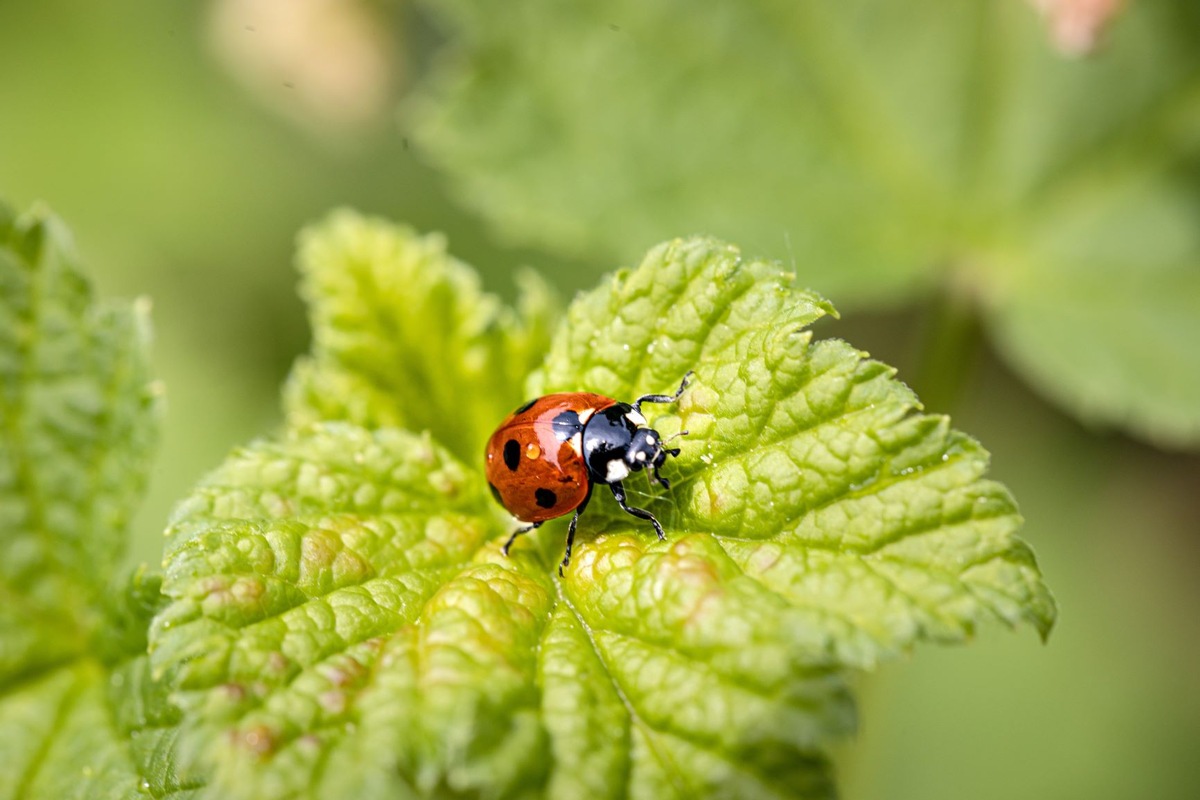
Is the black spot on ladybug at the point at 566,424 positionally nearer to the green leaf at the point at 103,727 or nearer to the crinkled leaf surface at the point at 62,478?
the green leaf at the point at 103,727

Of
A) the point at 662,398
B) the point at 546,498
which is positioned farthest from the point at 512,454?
the point at 662,398

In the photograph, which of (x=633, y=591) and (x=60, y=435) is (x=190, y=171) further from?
(x=633, y=591)

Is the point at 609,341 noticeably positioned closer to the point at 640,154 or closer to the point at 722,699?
the point at 722,699

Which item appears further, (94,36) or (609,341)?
(94,36)

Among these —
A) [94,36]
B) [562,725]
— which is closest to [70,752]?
[562,725]

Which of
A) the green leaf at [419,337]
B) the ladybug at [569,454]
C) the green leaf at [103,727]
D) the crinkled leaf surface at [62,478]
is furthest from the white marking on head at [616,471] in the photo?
the crinkled leaf surface at [62,478]

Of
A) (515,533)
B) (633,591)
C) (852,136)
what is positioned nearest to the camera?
(633,591)
